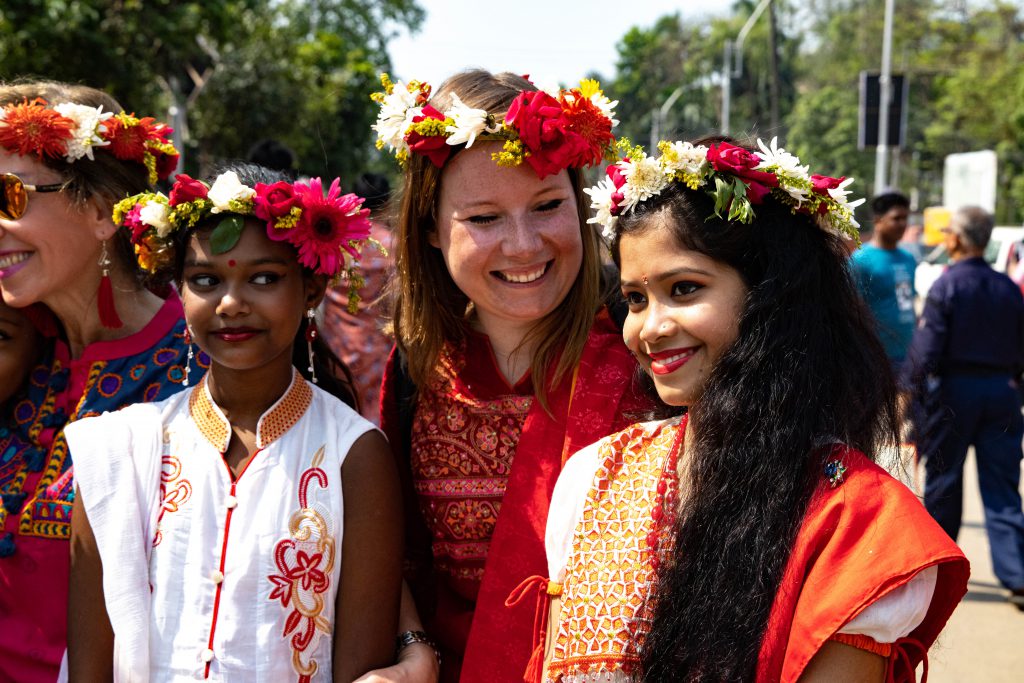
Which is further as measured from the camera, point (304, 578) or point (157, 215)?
point (157, 215)

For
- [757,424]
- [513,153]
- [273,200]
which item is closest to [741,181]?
[757,424]

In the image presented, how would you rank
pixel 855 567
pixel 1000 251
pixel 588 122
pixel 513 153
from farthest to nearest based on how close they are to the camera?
pixel 1000 251 → pixel 588 122 → pixel 513 153 → pixel 855 567

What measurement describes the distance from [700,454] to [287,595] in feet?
3.06

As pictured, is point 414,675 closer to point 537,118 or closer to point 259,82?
point 537,118

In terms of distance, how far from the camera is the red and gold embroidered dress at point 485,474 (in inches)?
88.0

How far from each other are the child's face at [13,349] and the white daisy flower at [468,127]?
1.25 meters

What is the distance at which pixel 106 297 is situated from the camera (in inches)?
106

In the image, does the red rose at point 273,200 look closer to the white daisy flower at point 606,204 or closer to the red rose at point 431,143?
the red rose at point 431,143

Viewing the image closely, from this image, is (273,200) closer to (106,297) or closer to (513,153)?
(513,153)

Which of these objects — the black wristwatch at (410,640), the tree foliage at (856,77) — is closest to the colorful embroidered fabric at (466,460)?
the black wristwatch at (410,640)

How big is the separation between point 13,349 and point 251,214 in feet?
2.72

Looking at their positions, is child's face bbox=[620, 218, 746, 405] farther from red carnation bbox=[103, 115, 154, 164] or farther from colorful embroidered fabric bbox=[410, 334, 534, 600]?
red carnation bbox=[103, 115, 154, 164]

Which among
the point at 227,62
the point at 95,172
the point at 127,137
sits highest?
the point at 227,62

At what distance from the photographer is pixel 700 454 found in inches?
75.6
